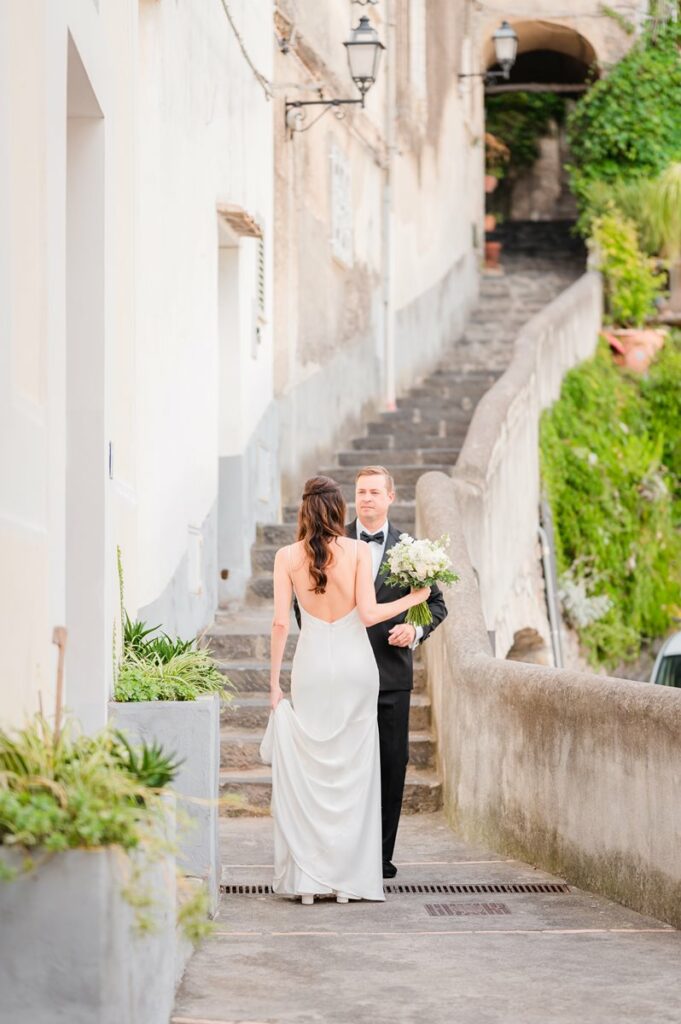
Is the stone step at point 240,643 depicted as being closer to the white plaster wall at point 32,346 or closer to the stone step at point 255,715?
the stone step at point 255,715

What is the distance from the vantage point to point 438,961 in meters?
5.36

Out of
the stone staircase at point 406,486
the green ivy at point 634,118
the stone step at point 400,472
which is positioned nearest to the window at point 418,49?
the stone staircase at point 406,486

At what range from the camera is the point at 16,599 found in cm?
415

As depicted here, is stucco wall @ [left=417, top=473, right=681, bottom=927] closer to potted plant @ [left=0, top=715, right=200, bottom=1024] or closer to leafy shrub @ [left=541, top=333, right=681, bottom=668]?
potted plant @ [left=0, top=715, right=200, bottom=1024]

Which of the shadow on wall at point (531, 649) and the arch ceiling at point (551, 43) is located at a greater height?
the arch ceiling at point (551, 43)

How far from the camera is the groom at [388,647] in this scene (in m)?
7.21

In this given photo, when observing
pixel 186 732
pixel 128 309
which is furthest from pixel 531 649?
pixel 186 732

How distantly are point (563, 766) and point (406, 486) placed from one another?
22.6 ft

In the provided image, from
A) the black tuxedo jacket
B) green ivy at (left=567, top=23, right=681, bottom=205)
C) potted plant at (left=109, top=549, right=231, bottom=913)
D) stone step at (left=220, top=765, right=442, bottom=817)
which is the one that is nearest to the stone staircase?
stone step at (left=220, top=765, right=442, bottom=817)

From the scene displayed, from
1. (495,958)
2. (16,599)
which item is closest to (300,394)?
(495,958)

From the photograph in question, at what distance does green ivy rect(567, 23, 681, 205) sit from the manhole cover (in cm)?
1851

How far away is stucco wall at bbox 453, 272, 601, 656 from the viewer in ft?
39.5

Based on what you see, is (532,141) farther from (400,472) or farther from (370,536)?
(370,536)

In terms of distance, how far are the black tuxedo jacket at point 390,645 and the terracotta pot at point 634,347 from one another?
13422 millimetres
